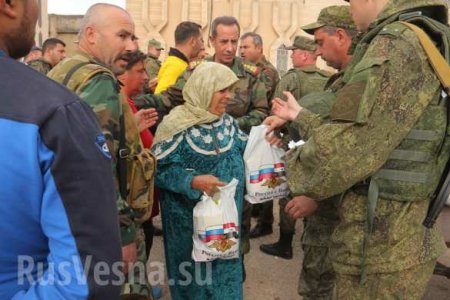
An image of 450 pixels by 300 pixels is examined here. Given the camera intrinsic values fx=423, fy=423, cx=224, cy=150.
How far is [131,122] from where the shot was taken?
200 centimetres

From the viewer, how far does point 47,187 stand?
904 millimetres

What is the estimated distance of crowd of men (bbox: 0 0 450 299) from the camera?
0.90 meters

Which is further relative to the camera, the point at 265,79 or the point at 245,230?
the point at 265,79

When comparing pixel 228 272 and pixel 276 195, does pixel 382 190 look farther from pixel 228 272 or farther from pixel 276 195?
pixel 228 272

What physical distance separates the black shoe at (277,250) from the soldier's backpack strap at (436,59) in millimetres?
3125

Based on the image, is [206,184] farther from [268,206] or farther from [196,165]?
[268,206]

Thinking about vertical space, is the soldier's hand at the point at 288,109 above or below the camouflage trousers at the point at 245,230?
above

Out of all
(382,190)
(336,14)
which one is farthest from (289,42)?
(382,190)

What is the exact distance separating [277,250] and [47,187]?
391 centimetres

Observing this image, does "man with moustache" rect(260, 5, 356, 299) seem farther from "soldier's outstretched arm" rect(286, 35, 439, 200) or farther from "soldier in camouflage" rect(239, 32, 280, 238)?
"soldier in camouflage" rect(239, 32, 280, 238)

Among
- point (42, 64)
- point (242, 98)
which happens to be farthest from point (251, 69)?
point (42, 64)

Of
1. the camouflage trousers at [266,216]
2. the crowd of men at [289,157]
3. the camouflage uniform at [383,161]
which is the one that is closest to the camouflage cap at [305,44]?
the camouflage trousers at [266,216]

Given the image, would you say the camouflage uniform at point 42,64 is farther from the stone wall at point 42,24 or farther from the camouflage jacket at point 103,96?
the stone wall at point 42,24

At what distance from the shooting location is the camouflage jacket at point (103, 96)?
1795 mm
